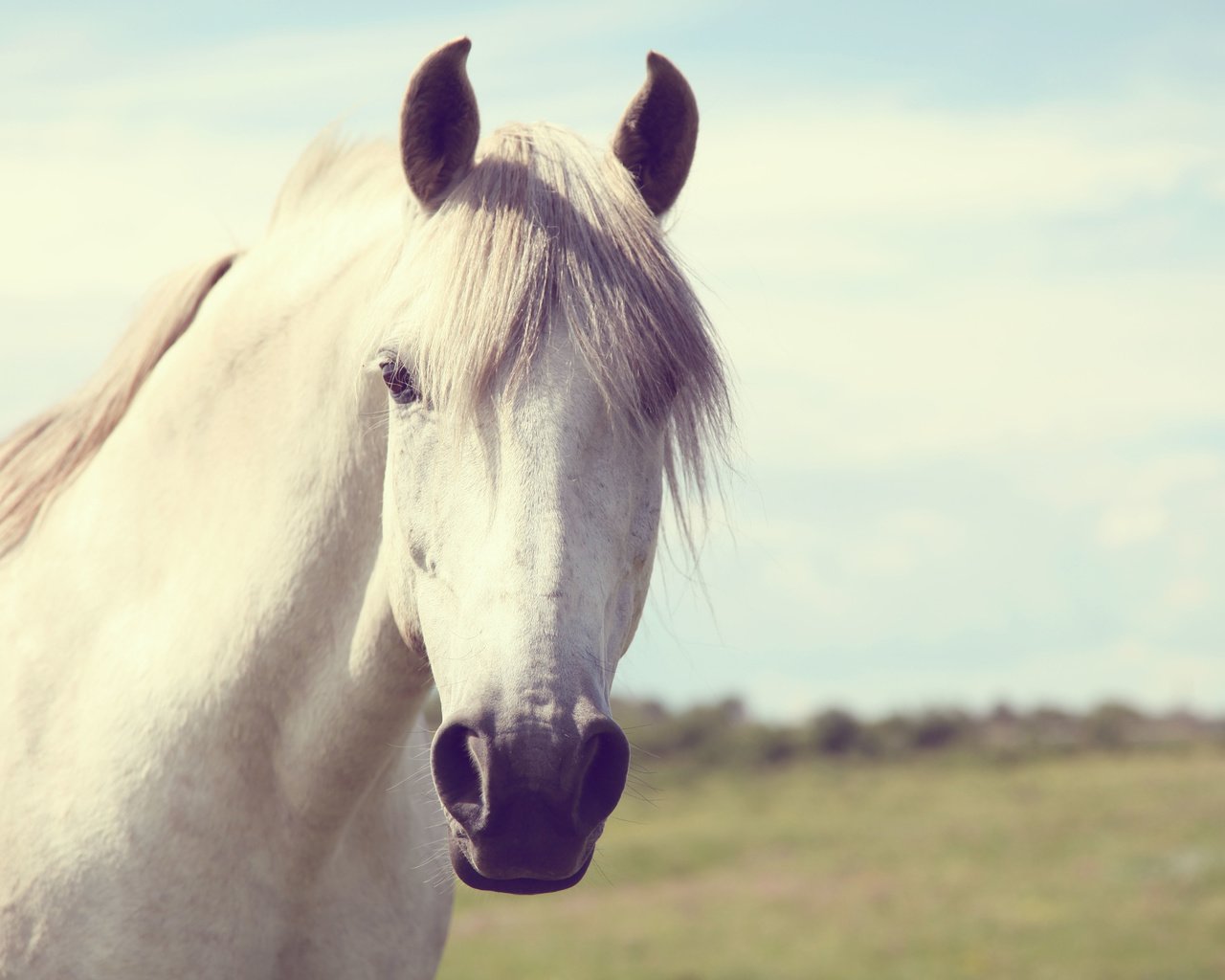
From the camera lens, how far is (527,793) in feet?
7.13

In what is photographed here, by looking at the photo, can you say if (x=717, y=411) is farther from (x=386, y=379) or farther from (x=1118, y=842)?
(x=1118, y=842)

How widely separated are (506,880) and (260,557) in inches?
39.4

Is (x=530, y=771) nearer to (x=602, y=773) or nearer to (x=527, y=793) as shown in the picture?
(x=527, y=793)

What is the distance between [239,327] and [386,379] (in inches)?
27.0

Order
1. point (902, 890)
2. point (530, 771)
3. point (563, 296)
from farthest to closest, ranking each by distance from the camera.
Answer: point (902, 890), point (563, 296), point (530, 771)

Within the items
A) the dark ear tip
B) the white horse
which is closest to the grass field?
the white horse

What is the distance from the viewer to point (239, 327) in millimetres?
3078

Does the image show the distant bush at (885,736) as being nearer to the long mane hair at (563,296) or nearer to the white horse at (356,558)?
the white horse at (356,558)

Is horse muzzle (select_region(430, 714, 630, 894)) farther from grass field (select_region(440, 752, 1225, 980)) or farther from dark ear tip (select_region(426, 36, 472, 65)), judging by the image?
grass field (select_region(440, 752, 1225, 980))

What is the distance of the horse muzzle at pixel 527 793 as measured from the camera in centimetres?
216

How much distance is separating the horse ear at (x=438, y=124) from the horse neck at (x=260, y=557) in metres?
0.27

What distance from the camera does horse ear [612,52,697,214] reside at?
2.72 meters

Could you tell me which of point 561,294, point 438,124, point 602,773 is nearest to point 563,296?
point 561,294

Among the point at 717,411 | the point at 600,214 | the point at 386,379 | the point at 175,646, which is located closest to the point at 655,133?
the point at 600,214
